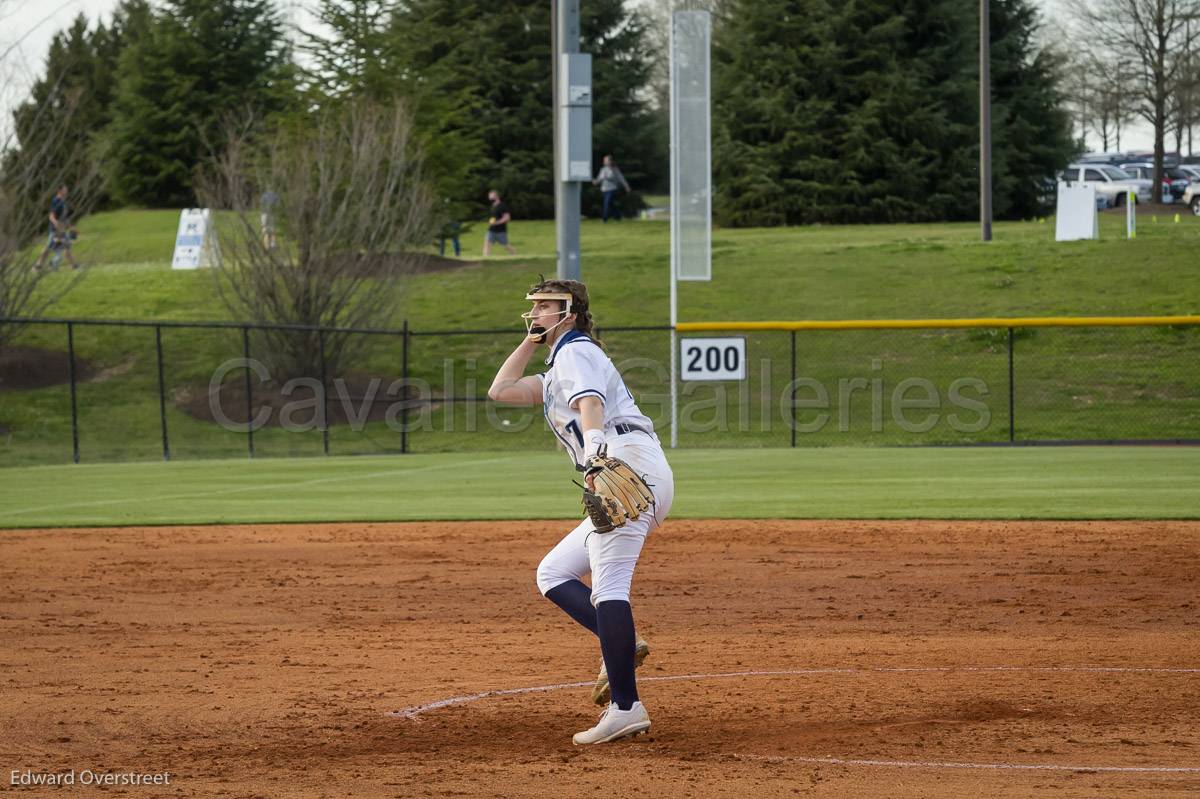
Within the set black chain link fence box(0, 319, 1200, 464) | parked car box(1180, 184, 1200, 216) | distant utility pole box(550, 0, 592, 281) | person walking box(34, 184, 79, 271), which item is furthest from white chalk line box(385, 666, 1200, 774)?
parked car box(1180, 184, 1200, 216)

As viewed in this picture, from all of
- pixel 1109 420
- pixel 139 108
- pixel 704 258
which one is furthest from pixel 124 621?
pixel 139 108

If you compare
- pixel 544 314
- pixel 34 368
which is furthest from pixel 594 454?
pixel 34 368

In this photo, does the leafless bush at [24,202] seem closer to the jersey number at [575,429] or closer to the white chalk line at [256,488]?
the white chalk line at [256,488]

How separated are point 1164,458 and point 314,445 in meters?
13.4

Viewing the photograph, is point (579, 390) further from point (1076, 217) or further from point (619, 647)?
point (1076, 217)

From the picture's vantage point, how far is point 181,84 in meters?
52.4

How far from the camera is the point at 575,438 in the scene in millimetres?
6195

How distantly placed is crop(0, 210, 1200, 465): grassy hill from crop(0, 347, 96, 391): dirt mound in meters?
0.27

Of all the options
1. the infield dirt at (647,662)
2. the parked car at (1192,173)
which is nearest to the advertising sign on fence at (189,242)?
the infield dirt at (647,662)

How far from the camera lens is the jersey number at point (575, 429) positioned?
6.14 meters

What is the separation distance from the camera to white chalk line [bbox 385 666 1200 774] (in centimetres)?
552

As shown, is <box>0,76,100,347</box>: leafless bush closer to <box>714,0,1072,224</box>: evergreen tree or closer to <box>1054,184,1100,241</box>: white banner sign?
<box>1054,184,1100,241</box>: white banner sign

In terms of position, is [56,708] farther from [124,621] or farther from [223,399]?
[223,399]

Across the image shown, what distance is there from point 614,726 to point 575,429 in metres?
1.26
